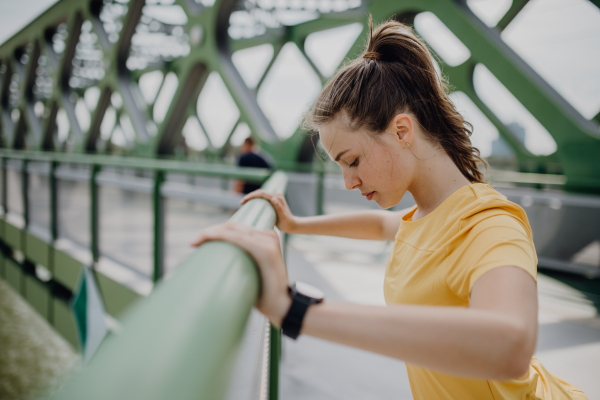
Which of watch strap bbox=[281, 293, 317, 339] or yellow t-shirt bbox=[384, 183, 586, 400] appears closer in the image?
watch strap bbox=[281, 293, 317, 339]

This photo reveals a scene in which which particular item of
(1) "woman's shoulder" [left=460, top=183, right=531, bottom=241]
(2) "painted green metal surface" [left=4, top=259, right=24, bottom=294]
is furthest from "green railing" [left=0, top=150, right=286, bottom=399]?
(2) "painted green metal surface" [left=4, top=259, right=24, bottom=294]

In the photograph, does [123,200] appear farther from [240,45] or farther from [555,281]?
[240,45]

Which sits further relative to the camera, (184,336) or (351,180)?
(351,180)

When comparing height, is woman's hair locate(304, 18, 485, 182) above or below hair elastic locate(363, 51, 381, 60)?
below

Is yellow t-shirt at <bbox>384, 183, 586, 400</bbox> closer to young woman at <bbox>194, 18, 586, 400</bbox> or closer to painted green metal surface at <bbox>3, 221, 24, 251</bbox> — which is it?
young woman at <bbox>194, 18, 586, 400</bbox>

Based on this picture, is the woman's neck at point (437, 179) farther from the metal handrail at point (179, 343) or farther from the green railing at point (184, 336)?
the metal handrail at point (179, 343)

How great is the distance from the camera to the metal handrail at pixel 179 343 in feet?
1.05

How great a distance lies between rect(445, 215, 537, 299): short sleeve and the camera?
67cm

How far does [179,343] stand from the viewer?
1.15 feet

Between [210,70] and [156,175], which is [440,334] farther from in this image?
[210,70]

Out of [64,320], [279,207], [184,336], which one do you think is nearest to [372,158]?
[279,207]

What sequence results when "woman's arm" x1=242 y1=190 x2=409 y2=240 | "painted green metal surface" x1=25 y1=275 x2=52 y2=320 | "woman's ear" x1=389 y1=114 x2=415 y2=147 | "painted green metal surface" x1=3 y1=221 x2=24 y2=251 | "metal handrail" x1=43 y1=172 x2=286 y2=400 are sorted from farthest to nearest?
"painted green metal surface" x1=3 y1=221 x2=24 y2=251 < "painted green metal surface" x1=25 y1=275 x2=52 y2=320 < "woman's arm" x1=242 y1=190 x2=409 y2=240 < "woman's ear" x1=389 y1=114 x2=415 y2=147 < "metal handrail" x1=43 y1=172 x2=286 y2=400

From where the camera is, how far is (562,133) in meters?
5.02

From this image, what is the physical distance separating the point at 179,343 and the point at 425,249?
731 mm
